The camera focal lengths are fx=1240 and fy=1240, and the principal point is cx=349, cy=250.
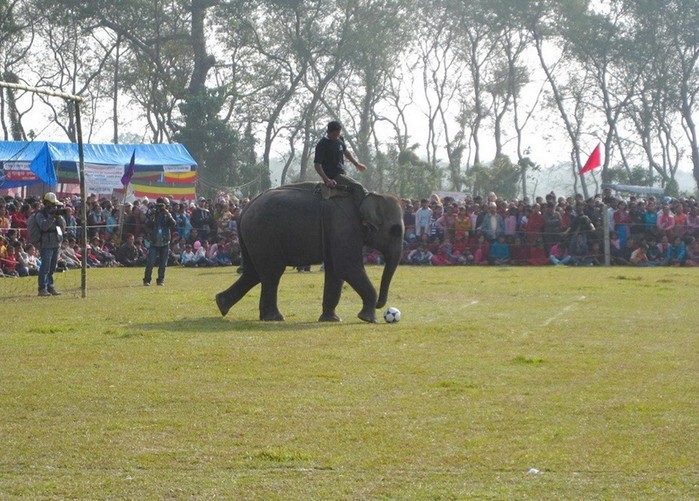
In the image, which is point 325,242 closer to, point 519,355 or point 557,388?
point 519,355

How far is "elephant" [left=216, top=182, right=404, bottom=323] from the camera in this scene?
52.0ft

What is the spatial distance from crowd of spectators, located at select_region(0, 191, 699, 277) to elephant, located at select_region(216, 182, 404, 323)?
57.9ft

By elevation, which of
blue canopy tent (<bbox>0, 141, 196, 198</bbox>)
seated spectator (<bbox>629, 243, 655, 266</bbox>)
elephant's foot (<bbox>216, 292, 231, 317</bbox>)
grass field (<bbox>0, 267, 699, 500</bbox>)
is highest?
blue canopy tent (<bbox>0, 141, 196, 198</bbox>)

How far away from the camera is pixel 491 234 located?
3541 cm

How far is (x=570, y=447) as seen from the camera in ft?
25.2

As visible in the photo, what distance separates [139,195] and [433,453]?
114 feet

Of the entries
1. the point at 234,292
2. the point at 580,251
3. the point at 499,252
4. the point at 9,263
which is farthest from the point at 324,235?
the point at 499,252

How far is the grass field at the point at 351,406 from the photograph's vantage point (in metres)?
6.90

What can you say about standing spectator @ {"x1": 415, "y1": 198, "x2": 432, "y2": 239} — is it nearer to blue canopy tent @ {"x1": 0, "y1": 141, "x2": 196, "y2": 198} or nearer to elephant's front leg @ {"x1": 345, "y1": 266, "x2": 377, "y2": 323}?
blue canopy tent @ {"x1": 0, "y1": 141, "x2": 196, "y2": 198}

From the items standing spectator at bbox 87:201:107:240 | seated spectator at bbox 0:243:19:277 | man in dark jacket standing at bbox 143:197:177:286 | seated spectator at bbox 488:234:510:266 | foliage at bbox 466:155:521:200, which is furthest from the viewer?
foliage at bbox 466:155:521:200

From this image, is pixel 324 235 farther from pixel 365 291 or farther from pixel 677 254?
pixel 677 254

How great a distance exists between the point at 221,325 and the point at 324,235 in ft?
5.79

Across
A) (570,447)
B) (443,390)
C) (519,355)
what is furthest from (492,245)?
(570,447)

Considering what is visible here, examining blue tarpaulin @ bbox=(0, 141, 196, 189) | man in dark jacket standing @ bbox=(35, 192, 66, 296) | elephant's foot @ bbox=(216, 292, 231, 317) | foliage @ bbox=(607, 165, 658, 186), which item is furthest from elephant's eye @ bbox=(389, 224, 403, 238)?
foliage @ bbox=(607, 165, 658, 186)
